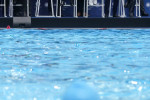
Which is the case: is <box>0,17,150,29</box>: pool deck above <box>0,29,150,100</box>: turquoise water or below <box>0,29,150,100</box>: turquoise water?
above

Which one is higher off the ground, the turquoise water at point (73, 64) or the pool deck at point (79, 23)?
the pool deck at point (79, 23)

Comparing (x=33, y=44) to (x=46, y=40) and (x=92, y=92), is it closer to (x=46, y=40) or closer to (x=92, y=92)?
(x=46, y=40)

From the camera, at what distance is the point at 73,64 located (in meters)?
6.76

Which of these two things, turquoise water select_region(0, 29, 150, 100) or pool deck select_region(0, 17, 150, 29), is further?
pool deck select_region(0, 17, 150, 29)

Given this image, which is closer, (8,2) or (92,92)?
(92,92)

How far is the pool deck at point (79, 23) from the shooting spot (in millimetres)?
13023

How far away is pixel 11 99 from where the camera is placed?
4.50m

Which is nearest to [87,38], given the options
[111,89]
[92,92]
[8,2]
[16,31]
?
[16,31]

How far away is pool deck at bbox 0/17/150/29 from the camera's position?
13.0 metres

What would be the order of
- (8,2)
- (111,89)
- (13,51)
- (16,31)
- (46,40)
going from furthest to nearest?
(8,2) < (16,31) < (46,40) < (13,51) < (111,89)

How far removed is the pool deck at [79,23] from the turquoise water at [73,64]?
1347 millimetres

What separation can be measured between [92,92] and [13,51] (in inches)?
188

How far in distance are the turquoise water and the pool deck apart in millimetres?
1347

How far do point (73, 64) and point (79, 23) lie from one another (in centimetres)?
647
